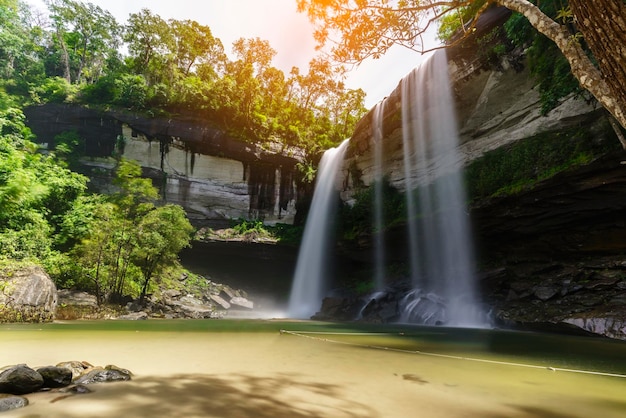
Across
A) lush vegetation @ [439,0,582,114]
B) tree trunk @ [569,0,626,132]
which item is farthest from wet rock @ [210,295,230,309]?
tree trunk @ [569,0,626,132]

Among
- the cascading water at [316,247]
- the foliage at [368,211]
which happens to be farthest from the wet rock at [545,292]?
the cascading water at [316,247]

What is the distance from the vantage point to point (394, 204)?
1895 centimetres

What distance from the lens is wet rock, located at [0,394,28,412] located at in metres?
2.29

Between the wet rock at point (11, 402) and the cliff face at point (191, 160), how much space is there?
74.7 feet

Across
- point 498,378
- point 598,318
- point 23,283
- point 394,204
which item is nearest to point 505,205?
point 598,318

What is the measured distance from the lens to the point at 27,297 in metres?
9.56

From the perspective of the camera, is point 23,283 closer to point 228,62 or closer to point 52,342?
point 52,342

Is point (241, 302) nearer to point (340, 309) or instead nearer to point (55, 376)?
point (340, 309)

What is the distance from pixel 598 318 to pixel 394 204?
10867 mm

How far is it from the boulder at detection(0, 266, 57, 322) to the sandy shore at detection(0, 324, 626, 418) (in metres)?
5.06

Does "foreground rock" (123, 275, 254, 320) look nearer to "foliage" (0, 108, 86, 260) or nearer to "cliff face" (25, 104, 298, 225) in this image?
"foliage" (0, 108, 86, 260)

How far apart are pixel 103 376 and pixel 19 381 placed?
0.64 m

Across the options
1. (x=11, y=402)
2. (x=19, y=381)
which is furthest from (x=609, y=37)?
(x=19, y=381)

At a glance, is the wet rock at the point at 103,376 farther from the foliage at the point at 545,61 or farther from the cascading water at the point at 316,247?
the cascading water at the point at 316,247
